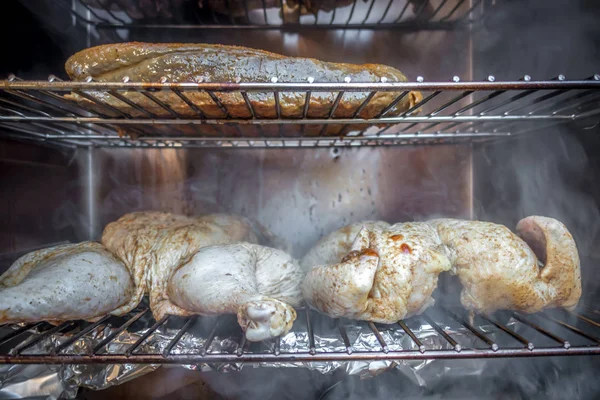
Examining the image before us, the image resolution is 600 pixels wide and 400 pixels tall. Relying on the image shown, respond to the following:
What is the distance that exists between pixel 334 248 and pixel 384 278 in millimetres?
394

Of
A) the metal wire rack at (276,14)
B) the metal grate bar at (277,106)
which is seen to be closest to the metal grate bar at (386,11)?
the metal wire rack at (276,14)

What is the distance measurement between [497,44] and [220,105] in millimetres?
1471

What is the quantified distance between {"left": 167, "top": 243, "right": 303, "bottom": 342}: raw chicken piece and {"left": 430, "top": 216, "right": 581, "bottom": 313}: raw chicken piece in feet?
2.12

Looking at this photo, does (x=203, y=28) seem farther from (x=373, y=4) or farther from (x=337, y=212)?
(x=337, y=212)

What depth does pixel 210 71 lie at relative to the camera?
1.20 m

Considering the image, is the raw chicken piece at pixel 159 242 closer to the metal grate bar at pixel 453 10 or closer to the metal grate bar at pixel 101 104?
the metal grate bar at pixel 101 104

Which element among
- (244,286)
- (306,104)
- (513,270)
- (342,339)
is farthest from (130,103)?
(513,270)

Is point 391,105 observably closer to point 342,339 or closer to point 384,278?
point 384,278

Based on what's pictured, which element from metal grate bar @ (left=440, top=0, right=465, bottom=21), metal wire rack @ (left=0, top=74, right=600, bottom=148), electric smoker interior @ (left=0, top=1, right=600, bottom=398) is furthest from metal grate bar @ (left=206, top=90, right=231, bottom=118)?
metal grate bar @ (left=440, top=0, right=465, bottom=21)

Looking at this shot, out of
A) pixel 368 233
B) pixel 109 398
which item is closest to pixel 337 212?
pixel 368 233

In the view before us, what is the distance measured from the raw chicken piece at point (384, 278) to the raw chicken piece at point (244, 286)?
176 mm

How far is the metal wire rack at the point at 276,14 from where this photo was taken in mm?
1835

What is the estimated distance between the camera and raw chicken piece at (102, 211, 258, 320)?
142cm

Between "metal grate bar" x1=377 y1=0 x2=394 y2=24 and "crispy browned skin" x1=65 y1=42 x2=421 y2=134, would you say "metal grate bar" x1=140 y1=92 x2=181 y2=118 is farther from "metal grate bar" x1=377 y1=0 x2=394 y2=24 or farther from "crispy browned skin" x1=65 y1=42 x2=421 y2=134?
"metal grate bar" x1=377 y1=0 x2=394 y2=24
